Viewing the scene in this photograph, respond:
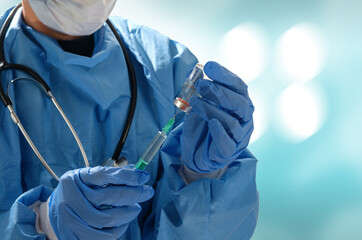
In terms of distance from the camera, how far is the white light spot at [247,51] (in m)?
1.85

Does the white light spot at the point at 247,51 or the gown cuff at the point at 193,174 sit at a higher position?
the white light spot at the point at 247,51

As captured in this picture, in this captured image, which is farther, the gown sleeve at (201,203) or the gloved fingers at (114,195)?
the gown sleeve at (201,203)

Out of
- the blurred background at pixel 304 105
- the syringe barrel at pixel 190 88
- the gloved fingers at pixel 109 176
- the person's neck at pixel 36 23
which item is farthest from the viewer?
the blurred background at pixel 304 105

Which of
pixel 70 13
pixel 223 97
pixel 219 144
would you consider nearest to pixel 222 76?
pixel 223 97

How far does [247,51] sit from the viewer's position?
6.09 ft

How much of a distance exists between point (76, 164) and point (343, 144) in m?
1.16

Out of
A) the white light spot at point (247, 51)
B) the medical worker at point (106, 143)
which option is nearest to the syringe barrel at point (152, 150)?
the medical worker at point (106, 143)

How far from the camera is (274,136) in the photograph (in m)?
1.86

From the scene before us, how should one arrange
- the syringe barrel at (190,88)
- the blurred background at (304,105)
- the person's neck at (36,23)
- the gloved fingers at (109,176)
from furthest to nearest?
the blurred background at (304,105)
the person's neck at (36,23)
the syringe barrel at (190,88)
the gloved fingers at (109,176)

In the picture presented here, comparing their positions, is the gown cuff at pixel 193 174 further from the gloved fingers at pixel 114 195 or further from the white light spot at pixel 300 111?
the white light spot at pixel 300 111

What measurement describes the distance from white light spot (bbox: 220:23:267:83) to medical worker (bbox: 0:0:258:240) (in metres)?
0.68

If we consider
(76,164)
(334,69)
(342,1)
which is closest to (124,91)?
(76,164)

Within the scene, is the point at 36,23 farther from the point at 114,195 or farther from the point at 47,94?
the point at 114,195

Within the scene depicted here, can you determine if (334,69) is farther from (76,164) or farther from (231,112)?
(76,164)
